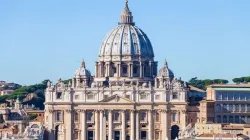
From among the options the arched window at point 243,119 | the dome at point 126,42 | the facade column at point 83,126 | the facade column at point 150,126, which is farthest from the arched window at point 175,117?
the dome at point 126,42

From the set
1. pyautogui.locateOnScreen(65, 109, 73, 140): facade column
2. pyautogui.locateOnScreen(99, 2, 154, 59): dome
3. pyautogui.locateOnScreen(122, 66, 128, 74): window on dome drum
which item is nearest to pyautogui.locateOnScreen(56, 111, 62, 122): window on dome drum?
pyautogui.locateOnScreen(65, 109, 73, 140): facade column

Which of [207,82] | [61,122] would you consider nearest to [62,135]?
[61,122]

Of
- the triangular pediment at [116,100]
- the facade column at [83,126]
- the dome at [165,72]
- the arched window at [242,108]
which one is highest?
the dome at [165,72]

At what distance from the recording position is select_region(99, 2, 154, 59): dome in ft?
554

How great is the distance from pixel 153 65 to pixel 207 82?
14157 mm

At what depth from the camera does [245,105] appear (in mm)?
147750

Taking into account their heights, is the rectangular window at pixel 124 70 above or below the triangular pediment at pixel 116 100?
above

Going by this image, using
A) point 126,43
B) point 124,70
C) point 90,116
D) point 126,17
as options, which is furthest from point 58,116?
point 126,17

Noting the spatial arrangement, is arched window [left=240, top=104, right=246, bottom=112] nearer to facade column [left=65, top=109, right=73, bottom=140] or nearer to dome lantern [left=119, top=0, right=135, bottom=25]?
facade column [left=65, top=109, right=73, bottom=140]

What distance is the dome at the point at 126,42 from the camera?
169 m

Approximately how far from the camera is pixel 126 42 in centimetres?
16975

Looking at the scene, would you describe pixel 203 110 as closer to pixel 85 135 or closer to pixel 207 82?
pixel 85 135

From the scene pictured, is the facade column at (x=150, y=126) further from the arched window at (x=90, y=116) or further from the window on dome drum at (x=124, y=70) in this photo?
the window on dome drum at (x=124, y=70)

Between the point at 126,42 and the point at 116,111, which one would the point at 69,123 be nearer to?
the point at 116,111
